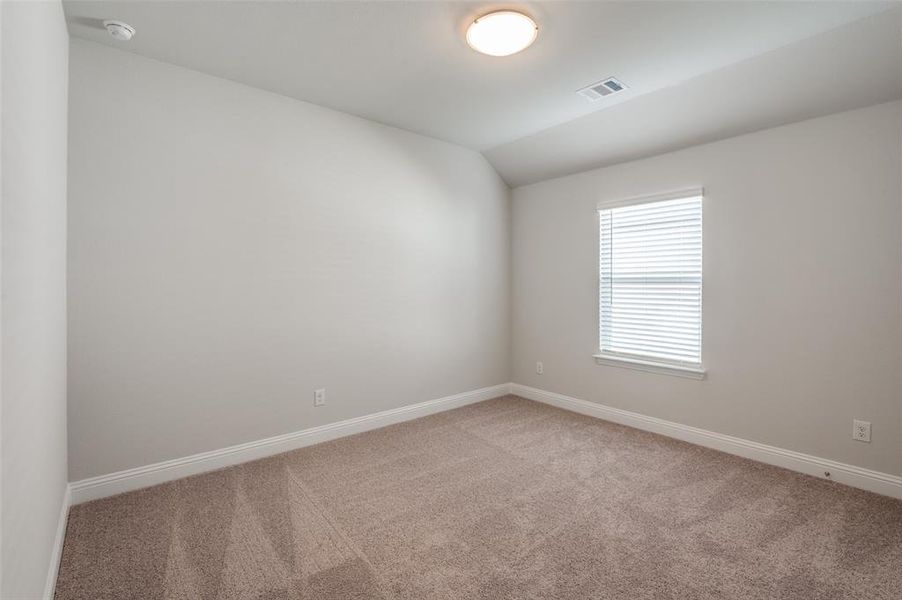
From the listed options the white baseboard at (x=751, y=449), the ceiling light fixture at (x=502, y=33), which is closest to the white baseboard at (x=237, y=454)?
the white baseboard at (x=751, y=449)

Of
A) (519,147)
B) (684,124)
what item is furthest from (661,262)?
(519,147)

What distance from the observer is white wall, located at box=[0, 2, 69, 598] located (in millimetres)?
1135

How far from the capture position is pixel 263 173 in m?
3.10

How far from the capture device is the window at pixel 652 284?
11.3ft

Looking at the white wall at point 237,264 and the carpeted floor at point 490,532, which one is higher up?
the white wall at point 237,264

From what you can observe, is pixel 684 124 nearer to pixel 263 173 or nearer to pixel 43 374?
pixel 263 173

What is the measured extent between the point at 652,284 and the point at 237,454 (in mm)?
3504

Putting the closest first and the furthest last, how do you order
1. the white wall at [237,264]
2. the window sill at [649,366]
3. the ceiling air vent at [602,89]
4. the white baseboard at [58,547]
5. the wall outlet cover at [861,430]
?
the white baseboard at [58,547], the white wall at [237,264], the wall outlet cover at [861,430], the ceiling air vent at [602,89], the window sill at [649,366]

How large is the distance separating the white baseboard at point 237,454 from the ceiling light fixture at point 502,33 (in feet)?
9.50

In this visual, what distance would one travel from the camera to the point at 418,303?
405cm

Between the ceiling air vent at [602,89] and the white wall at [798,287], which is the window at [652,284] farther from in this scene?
the ceiling air vent at [602,89]

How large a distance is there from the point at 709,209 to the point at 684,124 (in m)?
0.66

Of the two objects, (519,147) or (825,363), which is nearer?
(825,363)

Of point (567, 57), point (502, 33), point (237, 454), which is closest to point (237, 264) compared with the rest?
point (237, 454)
